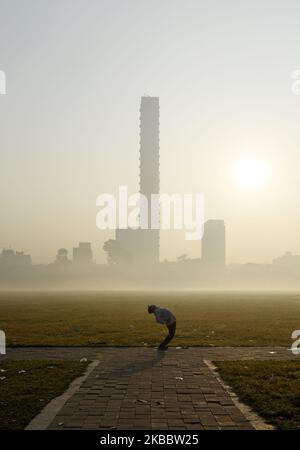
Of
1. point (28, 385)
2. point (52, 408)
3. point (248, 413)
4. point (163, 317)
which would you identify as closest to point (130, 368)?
A: point (28, 385)

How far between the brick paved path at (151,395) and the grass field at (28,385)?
0.62 metres

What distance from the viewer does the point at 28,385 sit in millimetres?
15008

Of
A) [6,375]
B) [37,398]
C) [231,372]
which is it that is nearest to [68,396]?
[37,398]

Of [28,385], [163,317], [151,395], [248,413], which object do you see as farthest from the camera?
[163,317]

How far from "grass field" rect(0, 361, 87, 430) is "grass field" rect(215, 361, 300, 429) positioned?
4795 millimetres

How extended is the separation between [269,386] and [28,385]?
6.61 metres

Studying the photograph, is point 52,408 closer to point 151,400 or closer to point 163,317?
point 151,400

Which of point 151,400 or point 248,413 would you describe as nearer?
point 248,413

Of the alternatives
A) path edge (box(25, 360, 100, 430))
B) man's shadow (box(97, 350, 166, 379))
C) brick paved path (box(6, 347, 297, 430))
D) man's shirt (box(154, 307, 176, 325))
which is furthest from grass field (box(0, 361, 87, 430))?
man's shirt (box(154, 307, 176, 325))

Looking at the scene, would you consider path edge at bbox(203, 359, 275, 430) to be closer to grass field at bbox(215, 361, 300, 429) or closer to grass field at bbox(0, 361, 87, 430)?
grass field at bbox(215, 361, 300, 429)

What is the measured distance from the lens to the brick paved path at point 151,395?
1094 cm

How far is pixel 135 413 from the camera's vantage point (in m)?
11.7
